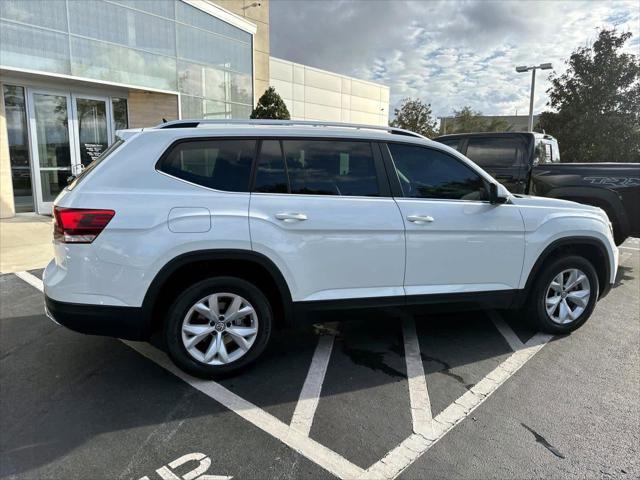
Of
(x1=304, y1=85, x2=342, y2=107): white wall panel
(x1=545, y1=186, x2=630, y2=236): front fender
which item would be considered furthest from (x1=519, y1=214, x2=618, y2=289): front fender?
(x1=304, y1=85, x2=342, y2=107): white wall panel

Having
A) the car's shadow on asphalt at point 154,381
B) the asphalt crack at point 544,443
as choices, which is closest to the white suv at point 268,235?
the car's shadow on asphalt at point 154,381

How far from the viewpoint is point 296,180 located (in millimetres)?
3406

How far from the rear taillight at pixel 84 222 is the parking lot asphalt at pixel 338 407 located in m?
1.12

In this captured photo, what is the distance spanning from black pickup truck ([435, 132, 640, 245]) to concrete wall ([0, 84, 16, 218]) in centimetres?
1001

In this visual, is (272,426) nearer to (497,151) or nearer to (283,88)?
(497,151)

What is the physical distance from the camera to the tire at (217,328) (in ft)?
10.5

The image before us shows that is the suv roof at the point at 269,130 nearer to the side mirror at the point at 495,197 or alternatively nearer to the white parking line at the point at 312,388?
the side mirror at the point at 495,197

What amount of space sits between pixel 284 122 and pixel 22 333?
3158 millimetres

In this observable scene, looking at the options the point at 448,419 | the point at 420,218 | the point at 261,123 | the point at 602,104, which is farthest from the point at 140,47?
the point at 602,104

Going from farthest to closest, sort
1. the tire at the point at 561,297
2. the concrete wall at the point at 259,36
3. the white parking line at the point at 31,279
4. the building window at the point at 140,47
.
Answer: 1. the concrete wall at the point at 259,36
2. the building window at the point at 140,47
3. the white parking line at the point at 31,279
4. the tire at the point at 561,297

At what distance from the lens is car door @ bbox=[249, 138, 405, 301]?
3268 millimetres

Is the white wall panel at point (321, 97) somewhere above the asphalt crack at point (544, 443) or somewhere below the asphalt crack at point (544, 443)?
above

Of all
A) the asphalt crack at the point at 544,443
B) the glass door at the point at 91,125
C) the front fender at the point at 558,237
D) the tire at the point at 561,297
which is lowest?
the asphalt crack at the point at 544,443

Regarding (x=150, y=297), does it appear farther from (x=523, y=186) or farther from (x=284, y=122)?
(x=523, y=186)
